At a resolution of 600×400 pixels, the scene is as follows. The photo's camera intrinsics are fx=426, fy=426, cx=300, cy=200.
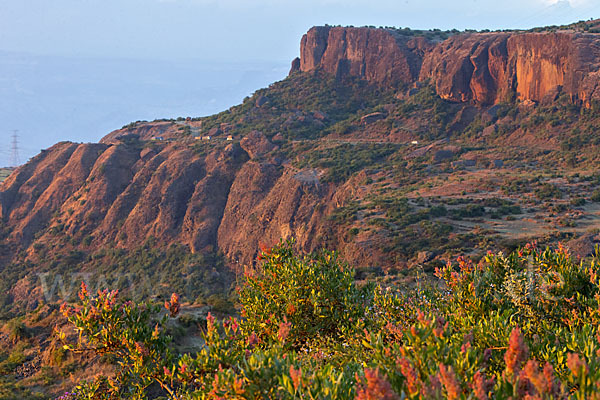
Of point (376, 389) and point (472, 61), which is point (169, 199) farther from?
point (376, 389)

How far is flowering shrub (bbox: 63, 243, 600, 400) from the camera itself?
14.6ft

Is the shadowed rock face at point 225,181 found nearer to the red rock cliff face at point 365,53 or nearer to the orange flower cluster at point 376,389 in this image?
the red rock cliff face at point 365,53

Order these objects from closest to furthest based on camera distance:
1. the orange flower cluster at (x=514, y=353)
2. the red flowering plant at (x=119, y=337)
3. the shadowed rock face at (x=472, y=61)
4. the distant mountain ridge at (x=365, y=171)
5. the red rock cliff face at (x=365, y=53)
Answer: the orange flower cluster at (x=514, y=353) → the red flowering plant at (x=119, y=337) → the distant mountain ridge at (x=365, y=171) → the shadowed rock face at (x=472, y=61) → the red rock cliff face at (x=365, y=53)

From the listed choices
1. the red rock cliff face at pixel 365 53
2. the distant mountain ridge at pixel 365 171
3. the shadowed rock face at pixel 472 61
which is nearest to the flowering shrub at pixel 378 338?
the distant mountain ridge at pixel 365 171

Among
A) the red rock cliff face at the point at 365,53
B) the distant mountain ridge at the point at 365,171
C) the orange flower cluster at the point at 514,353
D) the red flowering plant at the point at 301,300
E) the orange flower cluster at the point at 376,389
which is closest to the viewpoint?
the orange flower cluster at the point at 376,389

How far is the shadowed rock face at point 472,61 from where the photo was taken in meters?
50.3

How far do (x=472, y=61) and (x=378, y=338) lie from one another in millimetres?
64442

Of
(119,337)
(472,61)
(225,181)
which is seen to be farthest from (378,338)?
(472,61)

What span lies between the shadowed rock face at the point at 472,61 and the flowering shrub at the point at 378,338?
50243mm

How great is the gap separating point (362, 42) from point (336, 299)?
249 ft

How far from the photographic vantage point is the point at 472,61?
61.4 m

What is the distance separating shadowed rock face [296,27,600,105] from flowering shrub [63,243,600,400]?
50243 mm

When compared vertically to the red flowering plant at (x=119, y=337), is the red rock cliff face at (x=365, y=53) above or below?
above

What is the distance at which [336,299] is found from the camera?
11.1 metres
